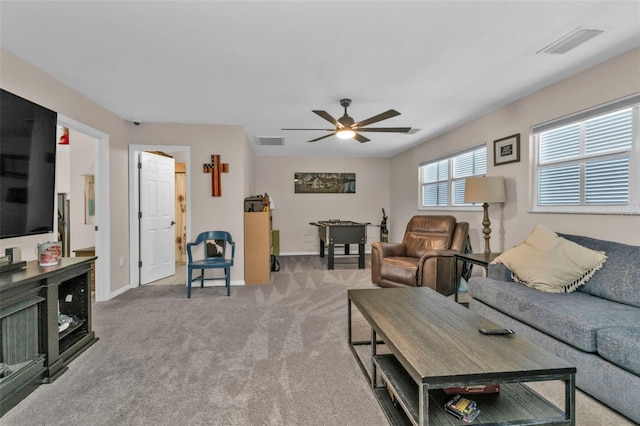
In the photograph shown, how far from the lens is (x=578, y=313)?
2041 millimetres

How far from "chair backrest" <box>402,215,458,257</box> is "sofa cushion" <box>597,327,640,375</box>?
8.13 ft

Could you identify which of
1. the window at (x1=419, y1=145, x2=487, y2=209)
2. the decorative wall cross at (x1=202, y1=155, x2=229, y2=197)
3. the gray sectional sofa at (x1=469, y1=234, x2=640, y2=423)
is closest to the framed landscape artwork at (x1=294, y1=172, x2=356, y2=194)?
the window at (x1=419, y1=145, x2=487, y2=209)

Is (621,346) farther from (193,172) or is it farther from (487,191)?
(193,172)

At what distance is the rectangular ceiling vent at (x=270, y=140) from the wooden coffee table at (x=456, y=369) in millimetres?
4279

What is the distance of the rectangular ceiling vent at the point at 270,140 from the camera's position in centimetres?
566

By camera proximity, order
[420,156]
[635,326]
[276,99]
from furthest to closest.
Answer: [420,156]
[276,99]
[635,326]

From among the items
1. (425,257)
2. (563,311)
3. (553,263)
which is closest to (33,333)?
(563,311)

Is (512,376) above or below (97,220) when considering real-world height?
below

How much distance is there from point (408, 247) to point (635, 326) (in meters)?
2.96

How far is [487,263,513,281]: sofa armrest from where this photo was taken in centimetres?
300

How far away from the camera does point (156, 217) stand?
16.2 feet

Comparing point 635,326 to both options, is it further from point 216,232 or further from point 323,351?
point 216,232

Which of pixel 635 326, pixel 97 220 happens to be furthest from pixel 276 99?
pixel 635 326

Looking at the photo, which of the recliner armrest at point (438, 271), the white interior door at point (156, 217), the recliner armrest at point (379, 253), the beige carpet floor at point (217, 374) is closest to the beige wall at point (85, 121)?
the white interior door at point (156, 217)
